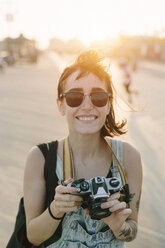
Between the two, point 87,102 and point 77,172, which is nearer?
point 87,102

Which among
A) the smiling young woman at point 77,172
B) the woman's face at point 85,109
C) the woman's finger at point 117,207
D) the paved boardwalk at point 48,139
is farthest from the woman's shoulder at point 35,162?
the paved boardwalk at point 48,139

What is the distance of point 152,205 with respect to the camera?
367 centimetres

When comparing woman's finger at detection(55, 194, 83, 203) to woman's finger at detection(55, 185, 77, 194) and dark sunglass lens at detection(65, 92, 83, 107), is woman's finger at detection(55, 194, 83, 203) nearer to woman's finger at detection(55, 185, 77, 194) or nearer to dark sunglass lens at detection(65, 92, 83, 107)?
woman's finger at detection(55, 185, 77, 194)

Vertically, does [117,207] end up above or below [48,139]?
above

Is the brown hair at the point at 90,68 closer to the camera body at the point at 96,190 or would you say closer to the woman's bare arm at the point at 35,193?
the woman's bare arm at the point at 35,193

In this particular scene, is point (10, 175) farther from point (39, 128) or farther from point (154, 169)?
point (39, 128)

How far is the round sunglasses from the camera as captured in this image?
1671 mm

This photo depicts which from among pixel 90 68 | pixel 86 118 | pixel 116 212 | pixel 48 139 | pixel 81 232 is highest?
pixel 90 68

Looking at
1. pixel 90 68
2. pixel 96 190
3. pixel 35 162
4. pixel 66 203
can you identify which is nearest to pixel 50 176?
pixel 35 162

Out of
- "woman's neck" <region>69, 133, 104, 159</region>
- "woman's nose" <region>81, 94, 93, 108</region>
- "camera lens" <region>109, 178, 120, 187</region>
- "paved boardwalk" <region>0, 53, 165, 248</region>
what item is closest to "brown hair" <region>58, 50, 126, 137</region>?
"woman's nose" <region>81, 94, 93, 108</region>

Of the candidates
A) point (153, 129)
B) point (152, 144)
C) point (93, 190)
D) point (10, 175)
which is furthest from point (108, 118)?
point (153, 129)

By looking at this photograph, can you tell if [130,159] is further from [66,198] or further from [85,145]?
[66,198]

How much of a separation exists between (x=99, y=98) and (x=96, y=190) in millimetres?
547

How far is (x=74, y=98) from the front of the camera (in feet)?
5.47
